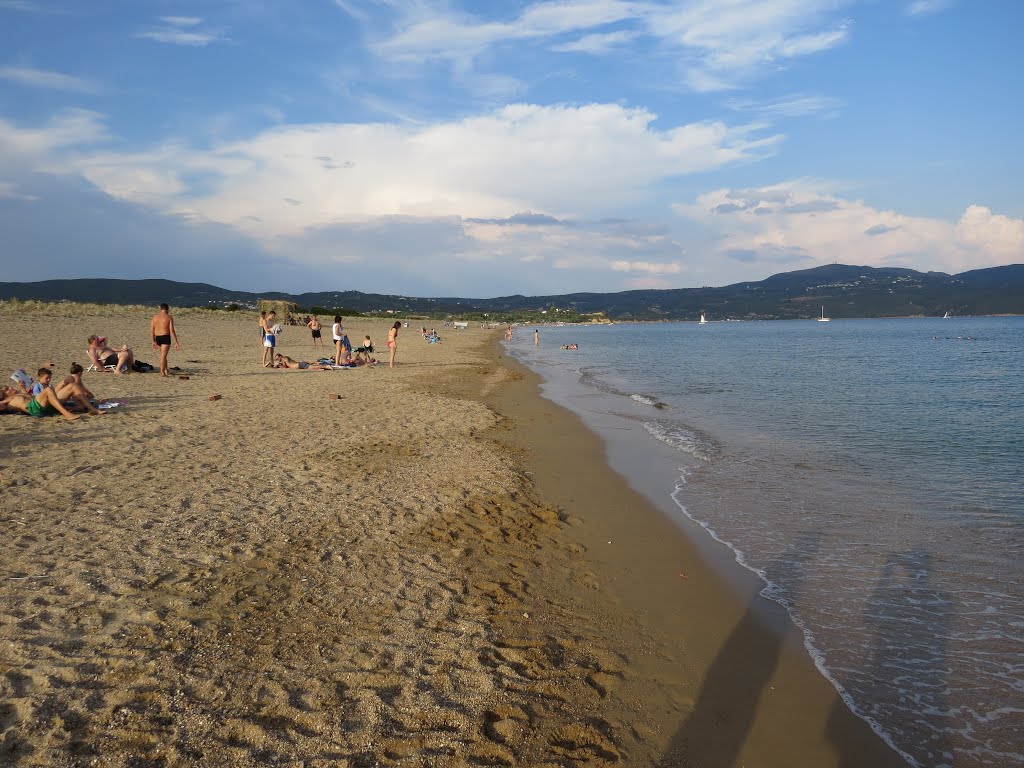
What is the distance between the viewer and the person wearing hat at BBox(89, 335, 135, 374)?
1605cm

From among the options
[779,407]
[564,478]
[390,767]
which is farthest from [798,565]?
[779,407]

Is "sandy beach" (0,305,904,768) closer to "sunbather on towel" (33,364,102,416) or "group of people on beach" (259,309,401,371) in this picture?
"sunbather on towel" (33,364,102,416)

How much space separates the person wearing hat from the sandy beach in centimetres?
733

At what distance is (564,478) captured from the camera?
30.9 ft

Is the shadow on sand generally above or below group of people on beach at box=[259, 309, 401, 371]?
below

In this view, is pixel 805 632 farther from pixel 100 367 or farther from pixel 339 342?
pixel 339 342

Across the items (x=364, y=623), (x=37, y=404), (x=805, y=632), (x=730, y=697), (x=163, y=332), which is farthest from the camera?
(x=163, y=332)

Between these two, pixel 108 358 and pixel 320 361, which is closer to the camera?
pixel 108 358

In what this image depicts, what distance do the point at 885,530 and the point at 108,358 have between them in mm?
18219

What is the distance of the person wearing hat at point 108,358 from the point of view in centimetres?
1605

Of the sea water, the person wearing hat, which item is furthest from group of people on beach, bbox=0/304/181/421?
the sea water

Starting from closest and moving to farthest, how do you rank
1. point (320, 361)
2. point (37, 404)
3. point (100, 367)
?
1. point (37, 404)
2. point (100, 367)
3. point (320, 361)

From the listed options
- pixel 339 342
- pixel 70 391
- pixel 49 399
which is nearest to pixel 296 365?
pixel 339 342

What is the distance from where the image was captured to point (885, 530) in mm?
7449
